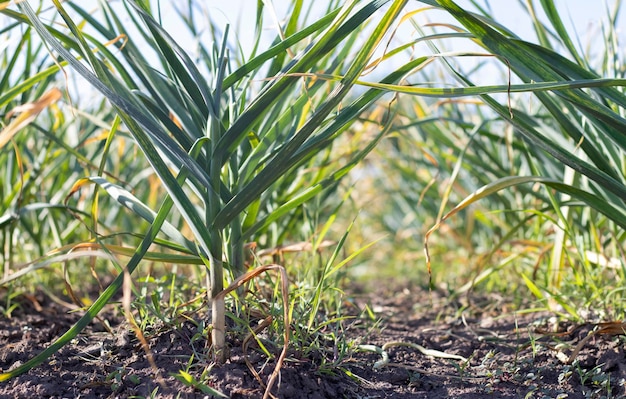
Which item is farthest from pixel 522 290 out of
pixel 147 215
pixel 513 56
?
pixel 147 215

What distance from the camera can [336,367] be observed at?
118 cm

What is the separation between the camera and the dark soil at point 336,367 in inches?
42.9

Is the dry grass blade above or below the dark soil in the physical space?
above

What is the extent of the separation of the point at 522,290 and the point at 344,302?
0.61m

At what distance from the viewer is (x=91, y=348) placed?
4.06 feet

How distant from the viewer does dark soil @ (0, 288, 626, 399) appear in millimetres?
1091

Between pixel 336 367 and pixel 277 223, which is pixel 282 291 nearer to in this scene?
pixel 336 367

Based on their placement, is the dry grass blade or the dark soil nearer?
the dry grass blade

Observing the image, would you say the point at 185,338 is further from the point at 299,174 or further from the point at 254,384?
the point at 299,174

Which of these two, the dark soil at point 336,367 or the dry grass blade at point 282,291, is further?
the dark soil at point 336,367

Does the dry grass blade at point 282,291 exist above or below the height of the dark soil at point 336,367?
above

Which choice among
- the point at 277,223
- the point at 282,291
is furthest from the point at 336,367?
the point at 277,223

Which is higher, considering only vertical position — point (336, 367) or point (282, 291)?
point (282, 291)

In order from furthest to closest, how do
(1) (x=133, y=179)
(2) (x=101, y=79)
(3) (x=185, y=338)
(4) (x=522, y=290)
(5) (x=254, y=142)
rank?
(1) (x=133, y=179)
(4) (x=522, y=290)
(5) (x=254, y=142)
(3) (x=185, y=338)
(2) (x=101, y=79)
